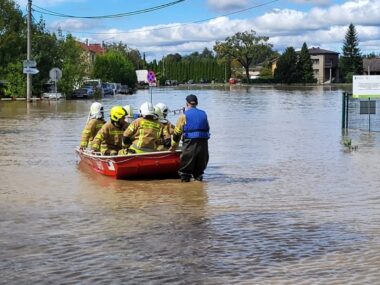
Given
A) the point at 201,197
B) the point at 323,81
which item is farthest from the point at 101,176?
the point at 323,81

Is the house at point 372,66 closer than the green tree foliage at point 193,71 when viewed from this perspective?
Yes

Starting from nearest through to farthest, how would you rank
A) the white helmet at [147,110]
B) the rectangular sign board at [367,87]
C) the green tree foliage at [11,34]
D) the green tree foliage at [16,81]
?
the white helmet at [147,110] → the rectangular sign board at [367,87] → the green tree foliage at [16,81] → the green tree foliage at [11,34]

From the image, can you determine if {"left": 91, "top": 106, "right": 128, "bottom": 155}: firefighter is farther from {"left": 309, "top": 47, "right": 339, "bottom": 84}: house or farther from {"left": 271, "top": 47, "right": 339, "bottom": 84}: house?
{"left": 309, "top": 47, "right": 339, "bottom": 84}: house

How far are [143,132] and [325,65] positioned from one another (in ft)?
540

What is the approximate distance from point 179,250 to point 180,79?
585 ft

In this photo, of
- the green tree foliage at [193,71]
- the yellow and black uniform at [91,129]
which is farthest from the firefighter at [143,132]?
the green tree foliage at [193,71]

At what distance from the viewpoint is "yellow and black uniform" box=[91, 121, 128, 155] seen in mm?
13969

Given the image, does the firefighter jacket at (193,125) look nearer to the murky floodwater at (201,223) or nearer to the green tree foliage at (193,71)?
the murky floodwater at (201,223)

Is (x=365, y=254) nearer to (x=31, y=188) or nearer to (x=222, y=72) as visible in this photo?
(x=31, y=188)

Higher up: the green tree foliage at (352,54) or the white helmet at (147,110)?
the green tree foliage at (352,54)

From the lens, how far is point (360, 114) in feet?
84.4

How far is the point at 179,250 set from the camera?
25.2ft

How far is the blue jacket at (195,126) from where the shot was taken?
1240cm

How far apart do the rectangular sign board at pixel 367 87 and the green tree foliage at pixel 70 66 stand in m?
43.9
